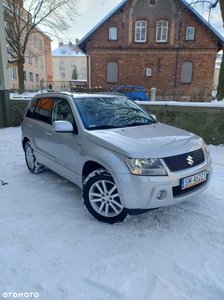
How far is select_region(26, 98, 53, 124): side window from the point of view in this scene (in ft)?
13.2

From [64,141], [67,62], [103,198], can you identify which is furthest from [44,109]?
[67,62]

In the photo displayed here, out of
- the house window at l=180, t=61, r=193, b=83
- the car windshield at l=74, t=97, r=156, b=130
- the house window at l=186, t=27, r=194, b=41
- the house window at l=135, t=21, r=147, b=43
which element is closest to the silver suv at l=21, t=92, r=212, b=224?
the car windshield at l=74, t=97, r=156, b=130

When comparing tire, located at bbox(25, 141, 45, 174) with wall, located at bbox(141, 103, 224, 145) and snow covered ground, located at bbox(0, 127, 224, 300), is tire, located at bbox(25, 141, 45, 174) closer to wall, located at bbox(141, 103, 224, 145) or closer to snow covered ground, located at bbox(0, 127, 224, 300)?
snow covered ground, located at bbox(0, 127, 224, 300)

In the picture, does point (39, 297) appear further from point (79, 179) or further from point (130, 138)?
point (130, 138)

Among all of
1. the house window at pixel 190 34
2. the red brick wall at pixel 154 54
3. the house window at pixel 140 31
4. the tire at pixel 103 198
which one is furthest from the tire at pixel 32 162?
the house window at pixel 190 34

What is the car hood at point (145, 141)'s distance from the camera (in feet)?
8.28

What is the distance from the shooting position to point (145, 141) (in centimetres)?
272

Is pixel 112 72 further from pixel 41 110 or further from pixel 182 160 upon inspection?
pixel 182 160

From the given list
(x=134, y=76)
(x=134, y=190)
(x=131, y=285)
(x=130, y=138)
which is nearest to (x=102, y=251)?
(x=131, y=285)

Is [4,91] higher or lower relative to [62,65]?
lower

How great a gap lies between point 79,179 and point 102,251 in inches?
43.7

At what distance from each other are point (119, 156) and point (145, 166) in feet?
1.04

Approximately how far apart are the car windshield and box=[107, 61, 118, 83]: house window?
786 inches

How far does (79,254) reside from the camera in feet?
7.80
